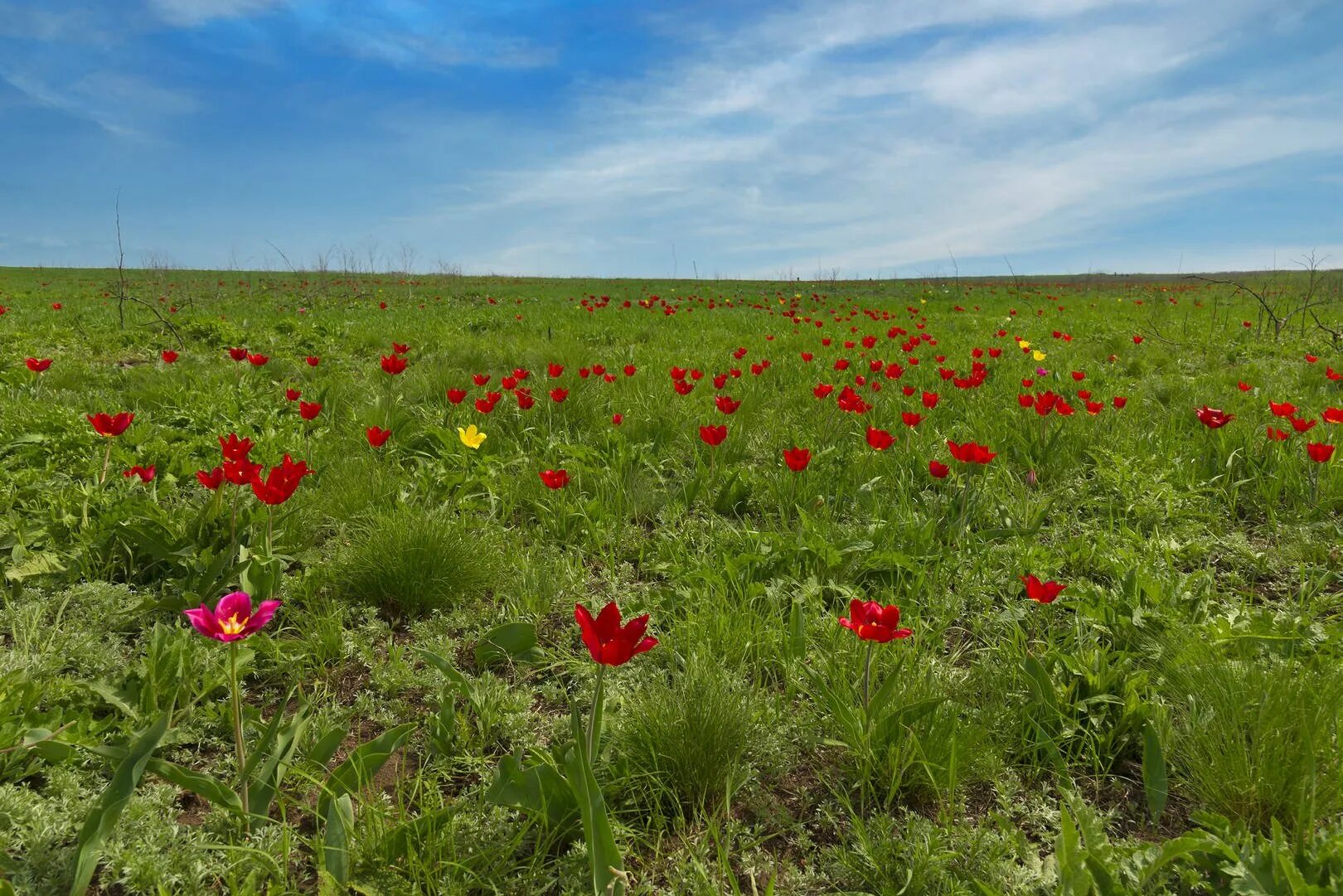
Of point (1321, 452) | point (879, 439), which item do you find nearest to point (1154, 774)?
point (879, 439)

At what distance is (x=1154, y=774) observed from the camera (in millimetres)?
1560

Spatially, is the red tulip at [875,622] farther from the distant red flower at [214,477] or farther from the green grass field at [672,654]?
the distant red flower at [214,477]

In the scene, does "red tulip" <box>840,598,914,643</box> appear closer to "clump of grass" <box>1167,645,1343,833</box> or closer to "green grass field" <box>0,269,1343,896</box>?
"green grass field" <box>0,269,1343,896</box>

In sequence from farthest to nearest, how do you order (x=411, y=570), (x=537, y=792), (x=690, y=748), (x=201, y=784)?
(x=411, y=570) → (x=690, y=748) → (x=537, y=792) → (x=201, y=784)

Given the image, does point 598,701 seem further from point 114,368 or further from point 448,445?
point 114,368

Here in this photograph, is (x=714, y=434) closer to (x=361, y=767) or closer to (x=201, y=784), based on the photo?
(x=361, y=767)

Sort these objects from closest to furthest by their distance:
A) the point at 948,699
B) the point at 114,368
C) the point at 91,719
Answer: the point at 91,719 < the point at 948,699 < the point at 114,368

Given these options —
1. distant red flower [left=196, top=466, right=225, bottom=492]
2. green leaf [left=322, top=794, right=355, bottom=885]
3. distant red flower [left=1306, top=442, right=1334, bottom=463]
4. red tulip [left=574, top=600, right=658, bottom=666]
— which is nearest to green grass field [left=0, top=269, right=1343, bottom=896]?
green leaf [left=322, top=794, right=355, bottom=885]

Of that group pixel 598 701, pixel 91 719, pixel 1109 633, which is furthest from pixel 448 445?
pixel 1109 633

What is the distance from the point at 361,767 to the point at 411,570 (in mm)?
920

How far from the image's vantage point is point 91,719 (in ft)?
5.46

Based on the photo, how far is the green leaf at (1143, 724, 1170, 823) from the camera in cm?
153

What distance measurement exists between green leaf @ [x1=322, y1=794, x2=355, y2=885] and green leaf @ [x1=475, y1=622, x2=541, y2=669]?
0.64 metres

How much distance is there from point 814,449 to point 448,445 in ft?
6.64
